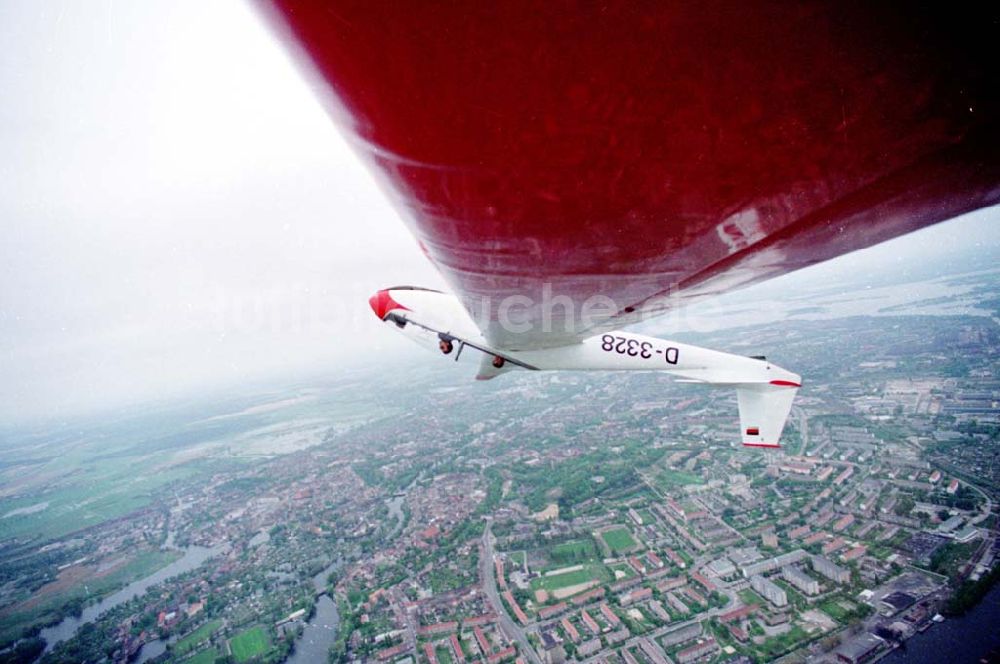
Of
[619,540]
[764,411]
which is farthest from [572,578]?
[764,411]

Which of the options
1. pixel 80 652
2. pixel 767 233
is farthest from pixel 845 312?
pixel 80 652

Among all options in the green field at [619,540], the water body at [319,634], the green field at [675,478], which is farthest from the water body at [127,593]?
the green field at [675,478]

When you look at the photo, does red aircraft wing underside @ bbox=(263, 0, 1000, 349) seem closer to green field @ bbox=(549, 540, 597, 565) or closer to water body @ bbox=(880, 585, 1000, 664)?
water body @ bbox=(880, 585, 1000, 664)

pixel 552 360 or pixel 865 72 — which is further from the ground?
pixel 865 72

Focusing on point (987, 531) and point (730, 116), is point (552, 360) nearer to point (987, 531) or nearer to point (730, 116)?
point (730, 116)

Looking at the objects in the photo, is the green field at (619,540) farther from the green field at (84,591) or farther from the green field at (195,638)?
the green field at (84,591)

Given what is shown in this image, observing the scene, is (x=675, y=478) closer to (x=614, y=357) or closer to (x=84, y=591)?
(x=614, y=357)
